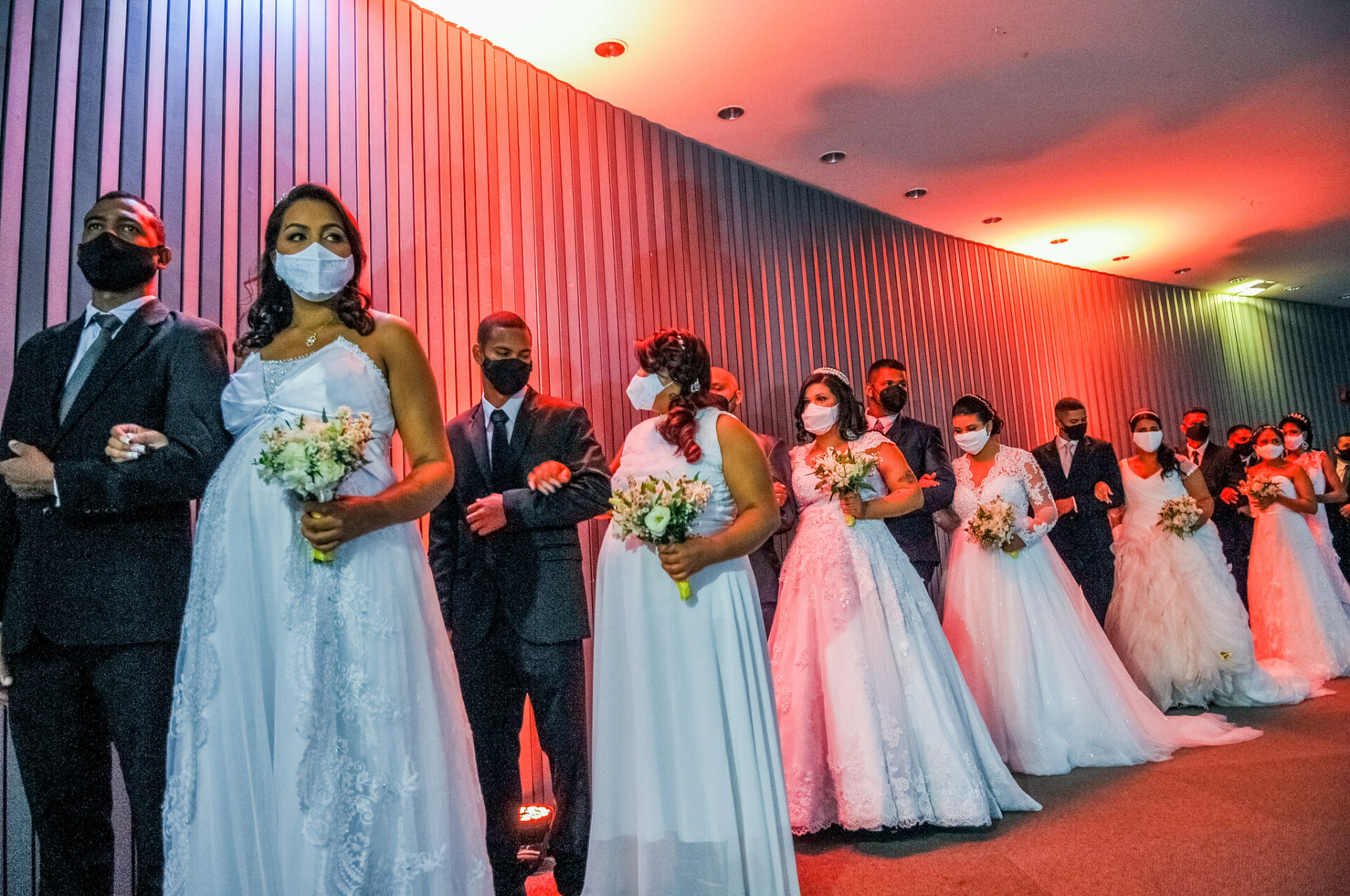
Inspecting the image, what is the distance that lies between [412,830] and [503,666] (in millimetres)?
1211

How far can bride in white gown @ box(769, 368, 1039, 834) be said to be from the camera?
3.31m

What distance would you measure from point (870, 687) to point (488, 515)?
1660 millimetres

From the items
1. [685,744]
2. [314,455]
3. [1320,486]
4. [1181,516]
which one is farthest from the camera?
[1320,486]

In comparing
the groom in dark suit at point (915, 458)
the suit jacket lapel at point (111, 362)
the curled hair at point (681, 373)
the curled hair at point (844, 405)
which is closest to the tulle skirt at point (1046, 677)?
the groom in dark suit at point (915, 458)

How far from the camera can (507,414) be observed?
10.1ft

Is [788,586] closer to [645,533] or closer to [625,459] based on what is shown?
[625,459]

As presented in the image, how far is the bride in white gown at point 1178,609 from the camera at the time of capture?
5.47 metres

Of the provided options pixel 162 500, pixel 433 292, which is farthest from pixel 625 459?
pixel 433 292

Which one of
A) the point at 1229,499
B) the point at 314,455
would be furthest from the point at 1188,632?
the point at 314,455

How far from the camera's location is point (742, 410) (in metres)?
5.81

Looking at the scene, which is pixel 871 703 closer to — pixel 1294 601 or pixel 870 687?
pixel 870 687

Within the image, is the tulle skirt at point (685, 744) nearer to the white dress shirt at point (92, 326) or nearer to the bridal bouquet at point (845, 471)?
the bridal bouquet at point (845, 471)

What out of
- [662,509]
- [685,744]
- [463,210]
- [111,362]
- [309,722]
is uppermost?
[463,210]

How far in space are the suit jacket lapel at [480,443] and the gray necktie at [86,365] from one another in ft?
3.72
